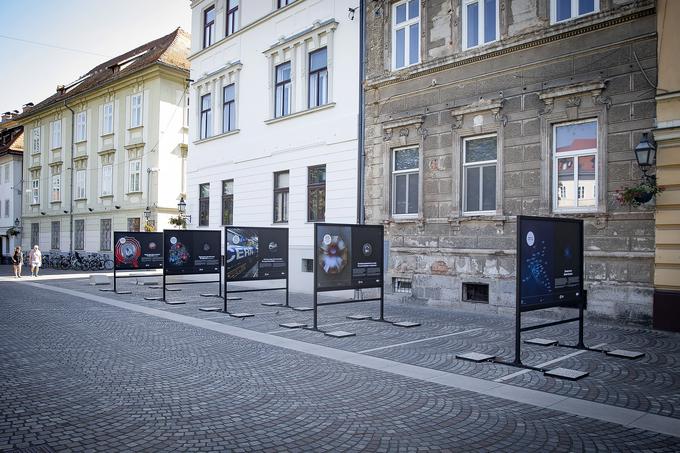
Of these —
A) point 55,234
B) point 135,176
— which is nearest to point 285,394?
point 135,176

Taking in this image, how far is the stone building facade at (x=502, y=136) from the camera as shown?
11.7m

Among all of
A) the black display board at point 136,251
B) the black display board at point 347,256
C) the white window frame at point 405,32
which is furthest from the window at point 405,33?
the black display board at point 136,251

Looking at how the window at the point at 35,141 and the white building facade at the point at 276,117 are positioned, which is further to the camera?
the window at the point at 35,141

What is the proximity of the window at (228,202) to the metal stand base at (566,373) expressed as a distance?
18226mm

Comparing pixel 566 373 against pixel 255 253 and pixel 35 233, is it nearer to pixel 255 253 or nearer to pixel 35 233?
pixel 255 253

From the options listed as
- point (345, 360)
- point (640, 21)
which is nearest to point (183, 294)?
point (345, 360)

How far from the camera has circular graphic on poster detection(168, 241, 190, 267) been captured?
1669 cm

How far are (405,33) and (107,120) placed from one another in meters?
27.0

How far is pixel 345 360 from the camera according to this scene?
8.58 meters

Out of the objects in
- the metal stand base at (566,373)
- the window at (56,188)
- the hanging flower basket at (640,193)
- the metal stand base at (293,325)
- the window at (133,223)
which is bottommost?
the metal stand base at (293,325)

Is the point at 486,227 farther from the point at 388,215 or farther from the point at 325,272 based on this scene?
the point at 325,272

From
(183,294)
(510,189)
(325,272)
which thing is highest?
(510,189)

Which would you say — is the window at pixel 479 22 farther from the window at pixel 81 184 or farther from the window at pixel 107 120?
the window at pixel 81 184

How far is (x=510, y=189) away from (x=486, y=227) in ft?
3.75
